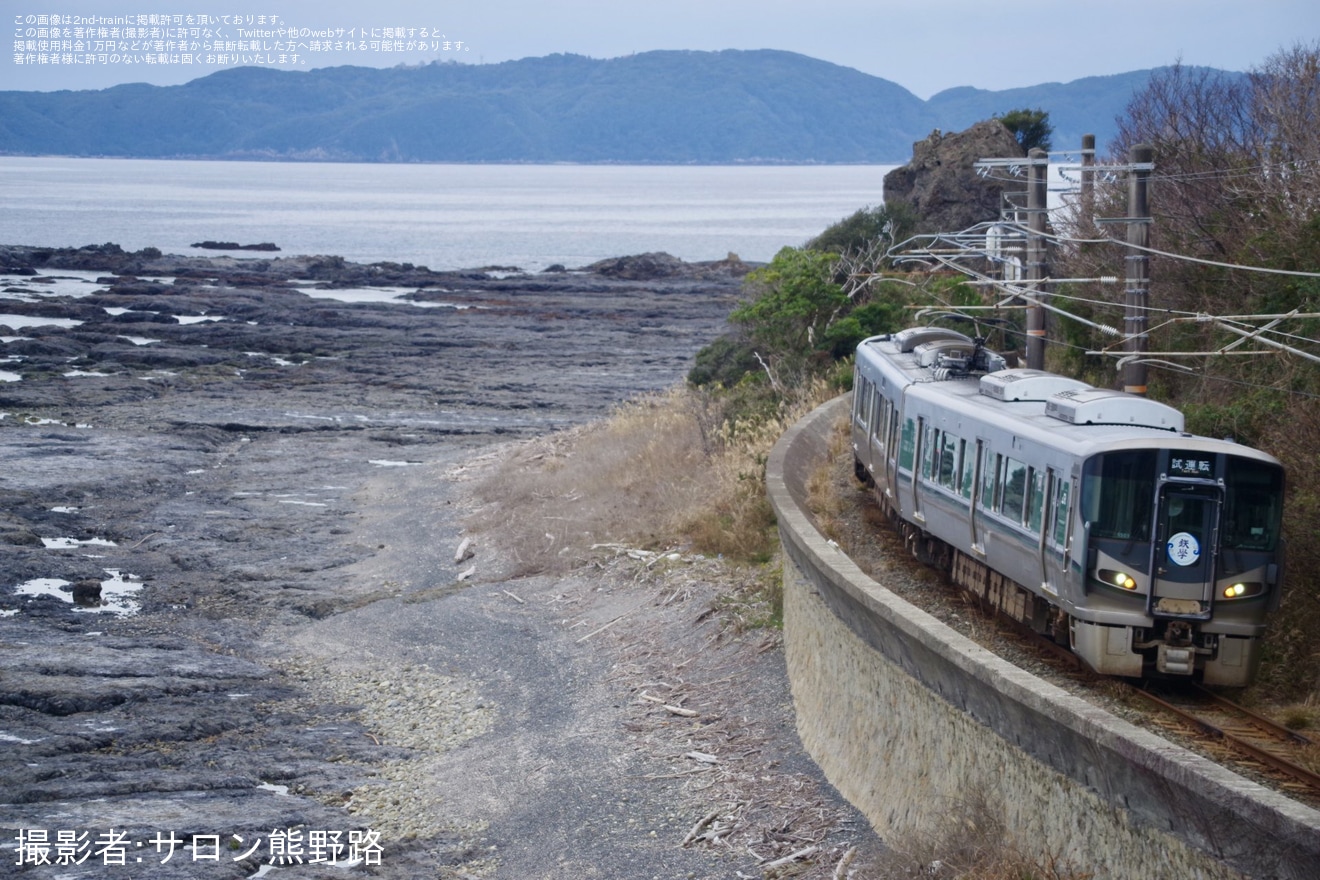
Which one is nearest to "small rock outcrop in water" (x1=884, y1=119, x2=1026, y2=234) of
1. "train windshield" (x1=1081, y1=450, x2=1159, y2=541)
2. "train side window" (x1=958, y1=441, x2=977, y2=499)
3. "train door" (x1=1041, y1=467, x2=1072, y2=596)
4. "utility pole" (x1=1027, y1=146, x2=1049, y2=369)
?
"utility pole" (x1=1027, y1=146, x2=1049, y2=369)

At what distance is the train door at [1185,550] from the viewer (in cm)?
1207

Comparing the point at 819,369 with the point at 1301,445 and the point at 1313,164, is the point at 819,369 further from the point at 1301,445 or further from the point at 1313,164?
the point at 1301,445

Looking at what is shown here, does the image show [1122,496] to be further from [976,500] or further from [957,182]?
[957,182]

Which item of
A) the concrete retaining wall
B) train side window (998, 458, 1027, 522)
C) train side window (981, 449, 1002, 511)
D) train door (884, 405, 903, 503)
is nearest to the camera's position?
the concrete retaining wall

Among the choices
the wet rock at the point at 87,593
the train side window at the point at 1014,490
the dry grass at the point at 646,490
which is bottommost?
the wet rock at the point at 87,593

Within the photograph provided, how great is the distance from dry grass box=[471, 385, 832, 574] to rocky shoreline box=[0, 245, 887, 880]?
4.10ft

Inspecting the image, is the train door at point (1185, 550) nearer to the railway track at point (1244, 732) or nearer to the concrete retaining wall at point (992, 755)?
the railway track at point (1244, 732)

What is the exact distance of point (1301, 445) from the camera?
14.4 metres

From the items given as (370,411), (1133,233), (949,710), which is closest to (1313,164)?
(1133,233)

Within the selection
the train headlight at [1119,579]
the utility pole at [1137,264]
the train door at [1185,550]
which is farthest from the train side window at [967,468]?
the train door at [1185,550]

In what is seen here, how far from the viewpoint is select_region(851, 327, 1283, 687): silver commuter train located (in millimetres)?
12086

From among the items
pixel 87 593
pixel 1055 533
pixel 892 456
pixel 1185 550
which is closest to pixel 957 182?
pixel 892 456

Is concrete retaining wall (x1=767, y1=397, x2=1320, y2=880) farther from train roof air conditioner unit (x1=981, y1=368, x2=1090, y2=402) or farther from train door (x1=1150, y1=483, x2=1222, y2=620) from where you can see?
train roof air conditioner unit (x1=981, y1=368, x2=1090, y2=402)

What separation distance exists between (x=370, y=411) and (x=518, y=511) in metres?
19.2
